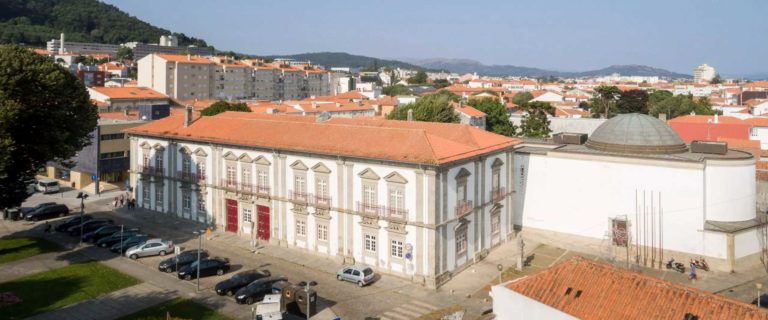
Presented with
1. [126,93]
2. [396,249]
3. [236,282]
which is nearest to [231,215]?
[236,282]

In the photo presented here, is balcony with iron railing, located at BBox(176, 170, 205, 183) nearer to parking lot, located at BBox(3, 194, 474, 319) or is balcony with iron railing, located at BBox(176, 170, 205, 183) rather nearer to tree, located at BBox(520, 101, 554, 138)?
parking lot, located at BBox(3, 194, 474, 319)

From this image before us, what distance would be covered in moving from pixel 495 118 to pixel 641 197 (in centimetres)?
4781

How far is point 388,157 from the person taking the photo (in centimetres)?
3472

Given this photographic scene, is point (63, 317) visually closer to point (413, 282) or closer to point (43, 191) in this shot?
point (413, 282)

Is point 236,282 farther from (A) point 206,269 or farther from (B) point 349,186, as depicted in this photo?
(B) point 349,186

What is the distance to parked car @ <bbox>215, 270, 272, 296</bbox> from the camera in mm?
31875

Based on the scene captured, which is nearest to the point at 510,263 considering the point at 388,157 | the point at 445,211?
the point at 445,211

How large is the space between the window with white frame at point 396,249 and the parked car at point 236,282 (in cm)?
745

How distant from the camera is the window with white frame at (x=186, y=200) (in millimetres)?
46531

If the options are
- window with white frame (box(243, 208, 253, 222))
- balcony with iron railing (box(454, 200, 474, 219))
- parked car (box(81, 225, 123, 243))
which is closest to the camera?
balcony with iron railing (box(454, 200, 474, 219))

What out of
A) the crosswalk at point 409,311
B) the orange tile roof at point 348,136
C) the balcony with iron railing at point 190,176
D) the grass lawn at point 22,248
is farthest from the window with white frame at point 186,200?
the crosswalk at point 409,311

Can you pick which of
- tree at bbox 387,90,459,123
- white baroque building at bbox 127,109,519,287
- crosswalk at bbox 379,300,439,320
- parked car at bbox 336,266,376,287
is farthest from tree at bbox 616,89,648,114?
crosswalk at bbox 379,300,439,320

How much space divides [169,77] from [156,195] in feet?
266

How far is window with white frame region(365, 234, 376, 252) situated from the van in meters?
38.1
